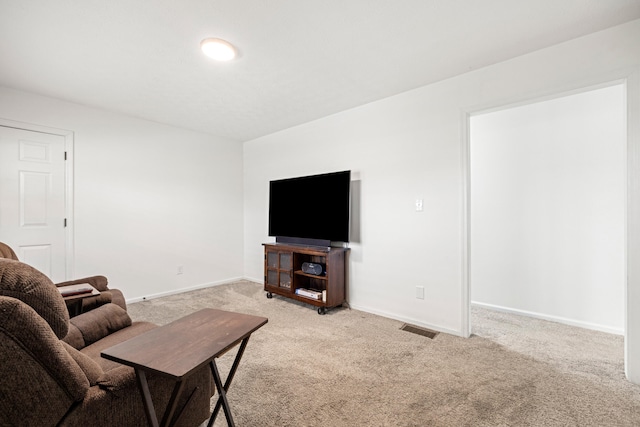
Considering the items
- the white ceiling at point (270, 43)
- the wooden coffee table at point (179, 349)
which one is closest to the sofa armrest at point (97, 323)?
the wooden coffee table at point (179, 349)

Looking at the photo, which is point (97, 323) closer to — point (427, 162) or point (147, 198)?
point (147, 198)

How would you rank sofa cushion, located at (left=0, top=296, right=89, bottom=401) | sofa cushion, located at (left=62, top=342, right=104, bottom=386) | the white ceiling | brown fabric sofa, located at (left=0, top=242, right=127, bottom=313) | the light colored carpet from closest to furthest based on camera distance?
sofa cushion, located at (left=0, top=296, right=89, bottom=401), sofa cushion, located at (left=62, top=342, right=104, bottom=386), the light colored carpet, the white ceiling, brown fabric sofa, located at (left=0, top=242, right=127, bottom=313)

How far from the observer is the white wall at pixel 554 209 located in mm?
2822

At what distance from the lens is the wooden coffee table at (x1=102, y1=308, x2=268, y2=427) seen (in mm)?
985

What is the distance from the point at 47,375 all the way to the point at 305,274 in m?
2.76

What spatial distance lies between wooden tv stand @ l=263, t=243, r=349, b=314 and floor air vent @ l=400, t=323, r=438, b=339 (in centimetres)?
85

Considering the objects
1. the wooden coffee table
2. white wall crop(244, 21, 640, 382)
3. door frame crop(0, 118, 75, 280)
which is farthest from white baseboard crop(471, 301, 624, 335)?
door frame crop(0, 118, 75, 280)

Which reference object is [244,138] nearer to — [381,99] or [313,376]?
[381,99]

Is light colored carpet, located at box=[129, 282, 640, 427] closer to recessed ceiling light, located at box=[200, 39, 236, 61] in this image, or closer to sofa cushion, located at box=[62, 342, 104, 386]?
sofa cushion, located at box=[62, 342, 104, 386]

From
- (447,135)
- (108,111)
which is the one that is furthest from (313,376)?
(108,111)

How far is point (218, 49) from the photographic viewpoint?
88.4 inches

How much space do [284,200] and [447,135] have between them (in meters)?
2.22

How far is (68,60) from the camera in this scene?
96.5 inches

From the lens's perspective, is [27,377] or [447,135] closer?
[27,377]
